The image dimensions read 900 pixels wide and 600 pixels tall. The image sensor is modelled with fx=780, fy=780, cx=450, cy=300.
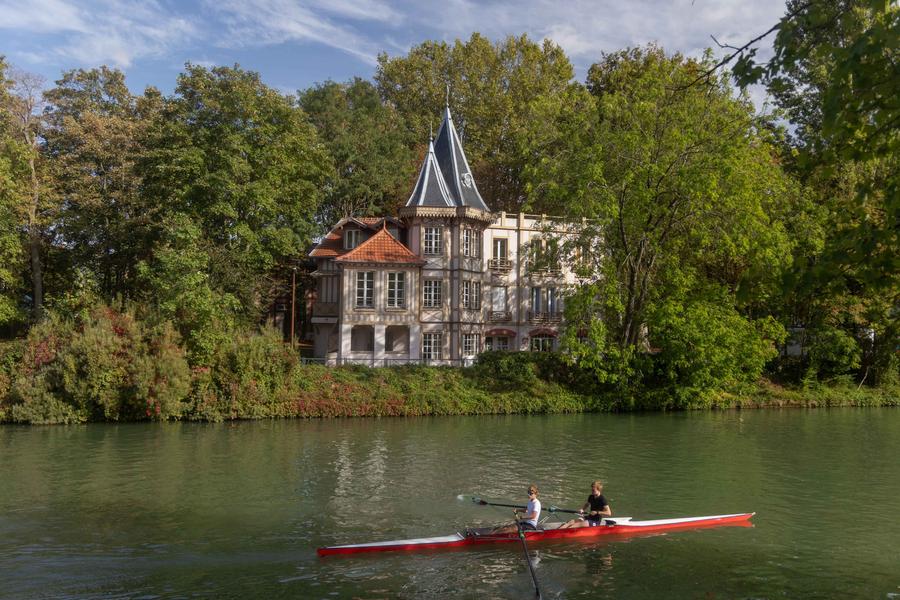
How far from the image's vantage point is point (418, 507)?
823 inches

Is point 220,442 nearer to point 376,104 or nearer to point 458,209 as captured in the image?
point 458,209

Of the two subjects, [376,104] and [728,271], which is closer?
[728,271]

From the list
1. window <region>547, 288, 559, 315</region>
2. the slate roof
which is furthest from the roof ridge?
window <region>547, 288, 559, 315</region>

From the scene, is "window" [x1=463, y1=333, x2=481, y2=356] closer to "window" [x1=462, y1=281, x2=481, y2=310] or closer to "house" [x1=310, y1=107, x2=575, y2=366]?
"house" [x1=310, y1=107, x2=575, y2=366]

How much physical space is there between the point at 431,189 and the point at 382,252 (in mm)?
5930

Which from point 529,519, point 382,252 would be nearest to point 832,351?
point 382,252

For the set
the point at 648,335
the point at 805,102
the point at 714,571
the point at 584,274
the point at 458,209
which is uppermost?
the point at 805,102

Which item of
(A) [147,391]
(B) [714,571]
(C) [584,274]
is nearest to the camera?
(B) [714,571]

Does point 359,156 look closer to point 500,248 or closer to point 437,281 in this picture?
point 500,248

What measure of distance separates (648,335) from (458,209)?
50.0 feet

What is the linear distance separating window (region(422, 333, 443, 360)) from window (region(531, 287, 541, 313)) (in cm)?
840

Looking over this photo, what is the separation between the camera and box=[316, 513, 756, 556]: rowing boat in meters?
16.5

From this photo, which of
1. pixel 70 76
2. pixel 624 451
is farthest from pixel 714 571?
pixel 70 76

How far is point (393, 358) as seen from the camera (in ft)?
162
